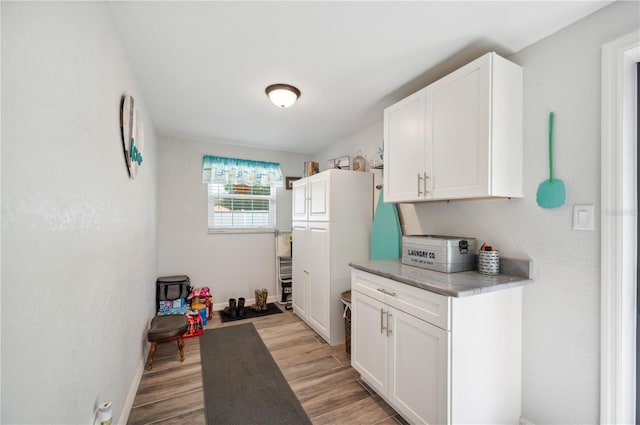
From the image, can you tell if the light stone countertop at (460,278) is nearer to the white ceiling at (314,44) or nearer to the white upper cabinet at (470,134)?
the white upper cabinet at (470,134)

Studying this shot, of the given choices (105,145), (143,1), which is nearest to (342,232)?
(105,145)

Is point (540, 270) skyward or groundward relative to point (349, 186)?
groundward

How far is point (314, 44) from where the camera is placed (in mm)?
1650

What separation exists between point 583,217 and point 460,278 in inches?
26.6

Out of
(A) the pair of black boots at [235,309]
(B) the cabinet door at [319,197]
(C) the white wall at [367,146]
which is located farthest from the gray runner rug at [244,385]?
(C) the white wall at [367,146]

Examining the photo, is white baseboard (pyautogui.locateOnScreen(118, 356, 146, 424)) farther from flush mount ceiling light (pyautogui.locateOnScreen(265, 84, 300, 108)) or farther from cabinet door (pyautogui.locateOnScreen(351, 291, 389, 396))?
flush mount ceiling light (pyautogui.locateOnScreen(265, 84, 300, 108))

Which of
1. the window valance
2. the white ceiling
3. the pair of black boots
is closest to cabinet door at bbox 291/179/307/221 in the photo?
the window valance

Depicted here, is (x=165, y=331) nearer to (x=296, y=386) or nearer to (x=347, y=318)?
(x=296, y=386)

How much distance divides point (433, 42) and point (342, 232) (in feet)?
5.80

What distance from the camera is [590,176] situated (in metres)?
1.37

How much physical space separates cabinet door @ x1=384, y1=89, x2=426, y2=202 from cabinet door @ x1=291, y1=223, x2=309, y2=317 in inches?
55.8

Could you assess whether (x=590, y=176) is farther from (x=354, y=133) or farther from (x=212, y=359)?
(x=212, y=359)

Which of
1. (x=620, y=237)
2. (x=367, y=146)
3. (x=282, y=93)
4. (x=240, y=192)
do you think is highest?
(x=282, y=93)

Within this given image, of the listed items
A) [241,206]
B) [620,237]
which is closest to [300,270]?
[241,206]
